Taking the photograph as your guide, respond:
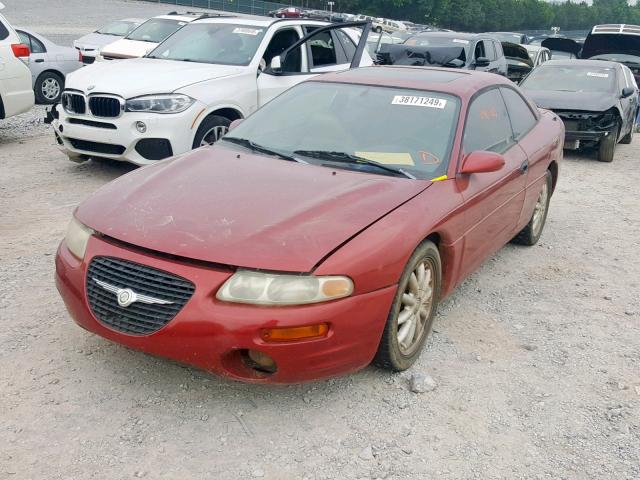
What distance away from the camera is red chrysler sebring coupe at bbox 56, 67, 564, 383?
2803 millimetres

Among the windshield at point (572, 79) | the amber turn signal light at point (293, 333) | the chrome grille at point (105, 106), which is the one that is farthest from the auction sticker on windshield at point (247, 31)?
the amber turn signal light at point (293, 333)

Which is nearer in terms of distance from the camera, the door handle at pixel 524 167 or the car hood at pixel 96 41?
the door handle at pixel 524 167

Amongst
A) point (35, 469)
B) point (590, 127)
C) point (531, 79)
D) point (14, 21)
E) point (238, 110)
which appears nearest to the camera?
point (35, 469)

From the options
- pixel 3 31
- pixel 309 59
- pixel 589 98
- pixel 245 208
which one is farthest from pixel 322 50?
pixel 245 208

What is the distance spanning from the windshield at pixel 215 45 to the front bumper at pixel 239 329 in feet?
16.4

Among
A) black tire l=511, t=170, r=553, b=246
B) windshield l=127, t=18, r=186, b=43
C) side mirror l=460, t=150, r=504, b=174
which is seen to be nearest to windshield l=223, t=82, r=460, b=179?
side mirror l=460, t=150, r=504, b=174

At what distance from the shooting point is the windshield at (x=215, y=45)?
7613 mm

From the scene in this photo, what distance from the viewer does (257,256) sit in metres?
2.83

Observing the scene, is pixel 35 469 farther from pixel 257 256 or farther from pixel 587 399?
pixel 587 399

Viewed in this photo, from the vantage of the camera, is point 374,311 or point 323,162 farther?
point 323,162

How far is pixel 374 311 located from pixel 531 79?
9012 millimetres

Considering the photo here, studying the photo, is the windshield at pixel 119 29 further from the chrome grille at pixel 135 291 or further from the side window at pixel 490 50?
the chrome grille at pixel 135 291

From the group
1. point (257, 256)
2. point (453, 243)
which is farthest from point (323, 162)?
point (257, 256)

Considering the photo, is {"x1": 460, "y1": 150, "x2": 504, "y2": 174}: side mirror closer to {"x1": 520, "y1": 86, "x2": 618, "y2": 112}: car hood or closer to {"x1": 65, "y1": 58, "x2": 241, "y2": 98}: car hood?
{"x1": 65, "y1": 58, "x2": 241, "y2": 98}: car hood
